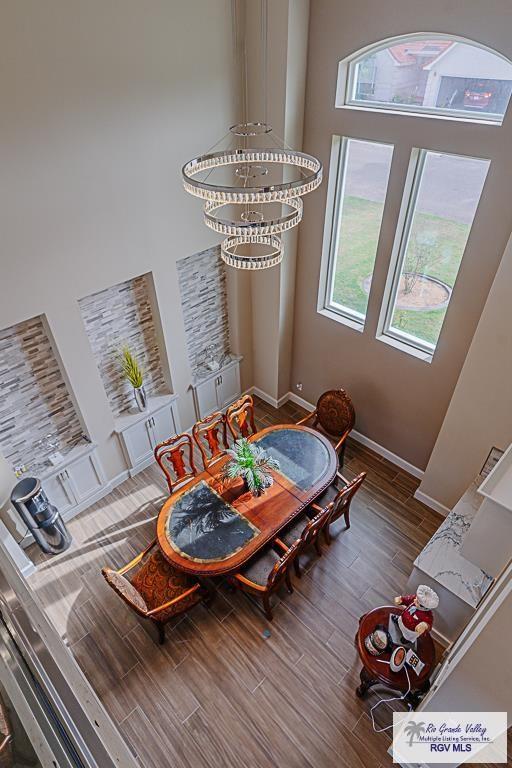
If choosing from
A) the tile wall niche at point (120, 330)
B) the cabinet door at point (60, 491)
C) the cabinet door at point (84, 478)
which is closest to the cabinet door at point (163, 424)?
the tile wall niche at point (120, 330)

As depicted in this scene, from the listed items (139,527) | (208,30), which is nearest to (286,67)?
(208,30)

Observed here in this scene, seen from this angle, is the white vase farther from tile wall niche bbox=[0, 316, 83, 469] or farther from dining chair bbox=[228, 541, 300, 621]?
dining chair bbox=[228, 541, 300, 621]

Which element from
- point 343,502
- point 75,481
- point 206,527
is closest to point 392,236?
point 343,502

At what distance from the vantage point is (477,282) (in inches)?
151

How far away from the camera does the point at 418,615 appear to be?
9.99ft

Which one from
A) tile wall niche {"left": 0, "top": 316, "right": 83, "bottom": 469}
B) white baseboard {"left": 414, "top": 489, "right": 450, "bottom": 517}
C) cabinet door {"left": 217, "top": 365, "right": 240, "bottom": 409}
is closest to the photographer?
tile wall niche {"left": 0, "top": 316, "right": 83, "bottom": 469}

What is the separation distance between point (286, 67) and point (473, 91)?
1.60m

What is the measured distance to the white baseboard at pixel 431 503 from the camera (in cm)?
476

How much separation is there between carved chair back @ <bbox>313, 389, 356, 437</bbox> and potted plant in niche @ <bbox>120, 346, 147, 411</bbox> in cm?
193

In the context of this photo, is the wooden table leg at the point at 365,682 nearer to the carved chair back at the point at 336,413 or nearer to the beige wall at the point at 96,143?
the carved chair back at the point at 336,413

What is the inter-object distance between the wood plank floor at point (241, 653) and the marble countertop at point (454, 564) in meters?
0.69

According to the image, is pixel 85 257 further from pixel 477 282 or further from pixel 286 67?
pixel 477 282

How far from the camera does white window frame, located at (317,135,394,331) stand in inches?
174

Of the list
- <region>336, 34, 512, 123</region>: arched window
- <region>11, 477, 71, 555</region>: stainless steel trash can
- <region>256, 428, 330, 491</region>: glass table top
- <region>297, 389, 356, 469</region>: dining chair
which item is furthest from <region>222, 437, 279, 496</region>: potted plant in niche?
<region>336, 34, 512, 123</region>: arched window
